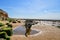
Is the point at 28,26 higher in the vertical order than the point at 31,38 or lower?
higher

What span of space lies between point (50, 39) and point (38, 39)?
55.4 inches

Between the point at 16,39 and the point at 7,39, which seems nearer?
the point at 7,39

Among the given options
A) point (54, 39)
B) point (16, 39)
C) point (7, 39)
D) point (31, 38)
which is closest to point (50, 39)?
point (54, 39)

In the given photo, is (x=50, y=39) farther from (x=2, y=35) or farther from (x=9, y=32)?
(x=2, y=35)

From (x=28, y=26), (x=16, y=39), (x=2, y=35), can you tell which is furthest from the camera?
(x=28, y=26)

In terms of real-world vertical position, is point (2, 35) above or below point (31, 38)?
above

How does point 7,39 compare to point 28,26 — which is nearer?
point 7,39

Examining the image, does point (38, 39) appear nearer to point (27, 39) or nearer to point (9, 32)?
point (27, 39)

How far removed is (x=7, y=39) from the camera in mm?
12383

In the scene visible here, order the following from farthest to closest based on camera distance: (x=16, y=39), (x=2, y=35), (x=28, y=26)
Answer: (x=28, y=26) < (x=16, y=39) < (x=2, y=35)

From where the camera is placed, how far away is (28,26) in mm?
17500

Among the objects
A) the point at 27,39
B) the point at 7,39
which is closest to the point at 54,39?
the point at 27,39

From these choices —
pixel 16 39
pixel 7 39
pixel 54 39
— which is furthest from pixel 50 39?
pixel 7 39

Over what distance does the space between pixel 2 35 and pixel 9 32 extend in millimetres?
3439
